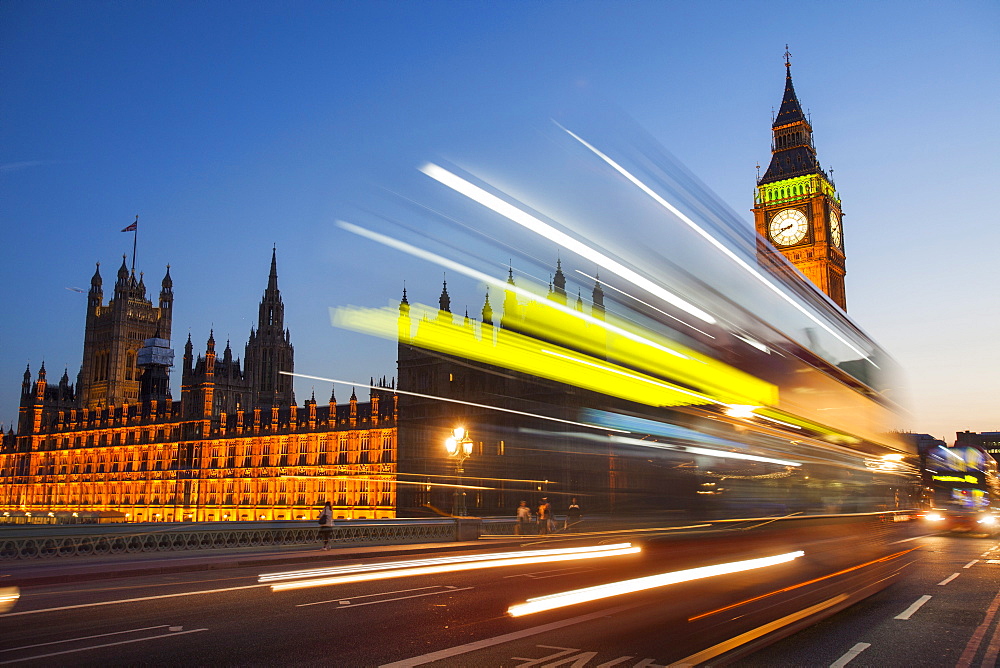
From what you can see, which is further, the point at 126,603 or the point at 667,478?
the point at 667,478

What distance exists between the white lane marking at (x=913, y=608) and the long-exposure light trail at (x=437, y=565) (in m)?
7.29

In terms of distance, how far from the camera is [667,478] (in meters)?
18.8

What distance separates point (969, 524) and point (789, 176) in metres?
84.8

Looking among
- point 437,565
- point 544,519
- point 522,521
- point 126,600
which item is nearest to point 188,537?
point 437,565

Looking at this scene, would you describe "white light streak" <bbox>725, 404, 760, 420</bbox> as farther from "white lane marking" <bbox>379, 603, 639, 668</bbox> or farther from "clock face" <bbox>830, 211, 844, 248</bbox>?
"clock face" <bbox>830, 211, 844, 248</bbox>

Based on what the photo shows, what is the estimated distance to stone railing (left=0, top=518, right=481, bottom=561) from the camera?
24.4m

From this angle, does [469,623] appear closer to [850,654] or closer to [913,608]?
[850,654]

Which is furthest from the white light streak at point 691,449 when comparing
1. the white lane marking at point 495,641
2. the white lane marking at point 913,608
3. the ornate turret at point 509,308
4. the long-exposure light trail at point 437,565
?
the ornate turret at point 509,308

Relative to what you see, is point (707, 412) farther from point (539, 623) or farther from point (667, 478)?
point (539, 623)

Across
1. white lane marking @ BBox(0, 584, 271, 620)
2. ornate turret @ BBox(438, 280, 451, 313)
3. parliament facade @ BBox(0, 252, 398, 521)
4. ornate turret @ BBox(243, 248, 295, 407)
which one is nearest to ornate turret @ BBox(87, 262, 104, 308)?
parliament facade @ BBox(0, 252, 398, 521)

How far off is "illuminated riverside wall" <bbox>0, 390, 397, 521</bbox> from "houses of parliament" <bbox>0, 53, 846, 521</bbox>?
8.9 inches

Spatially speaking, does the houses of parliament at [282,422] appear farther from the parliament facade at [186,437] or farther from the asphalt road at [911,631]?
the asphalt road at [911,631]

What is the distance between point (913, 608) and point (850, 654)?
17.6 feet

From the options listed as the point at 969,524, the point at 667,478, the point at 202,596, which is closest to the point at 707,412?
the point at 667,478
